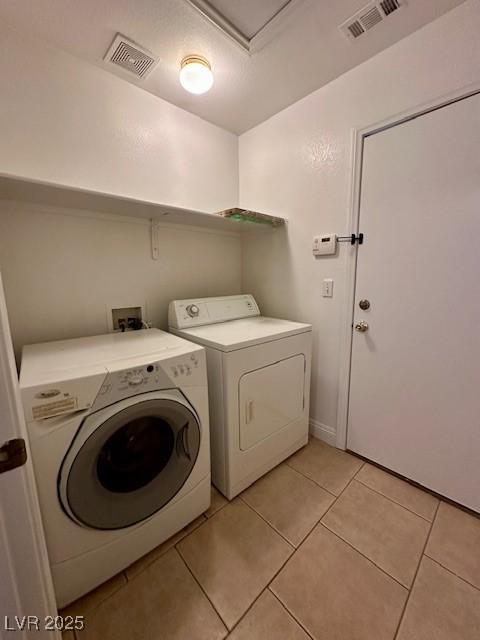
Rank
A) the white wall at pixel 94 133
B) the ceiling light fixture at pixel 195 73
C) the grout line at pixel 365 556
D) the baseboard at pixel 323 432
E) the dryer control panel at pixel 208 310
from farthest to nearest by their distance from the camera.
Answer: the baseboard at pixel 323 432 → the dryer control panel at pixel 208 310 → the ceiling light fixture at pixel 195 73 → the white wall at pixel 94 133 → the grout line at pixel 365 556

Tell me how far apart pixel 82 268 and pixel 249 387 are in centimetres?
120

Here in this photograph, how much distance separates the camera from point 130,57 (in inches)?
55.4

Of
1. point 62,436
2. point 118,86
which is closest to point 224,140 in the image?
point 118,86

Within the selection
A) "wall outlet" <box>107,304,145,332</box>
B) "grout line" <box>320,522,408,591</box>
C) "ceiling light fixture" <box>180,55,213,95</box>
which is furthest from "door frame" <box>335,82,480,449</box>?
"wall outlet" <box>107,304,145,332</box>

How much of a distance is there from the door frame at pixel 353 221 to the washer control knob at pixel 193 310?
98 cm

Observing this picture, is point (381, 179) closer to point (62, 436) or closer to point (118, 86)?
point (118, 86)

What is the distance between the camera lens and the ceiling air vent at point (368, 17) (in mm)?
1146

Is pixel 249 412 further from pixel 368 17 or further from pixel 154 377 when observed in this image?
pixel 368 17

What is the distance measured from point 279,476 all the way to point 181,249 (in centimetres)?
168

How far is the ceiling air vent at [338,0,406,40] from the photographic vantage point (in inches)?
45.1

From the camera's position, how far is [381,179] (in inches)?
57.4

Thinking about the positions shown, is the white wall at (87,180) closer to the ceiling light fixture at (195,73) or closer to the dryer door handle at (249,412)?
the ceiling light fixture at (195,73)

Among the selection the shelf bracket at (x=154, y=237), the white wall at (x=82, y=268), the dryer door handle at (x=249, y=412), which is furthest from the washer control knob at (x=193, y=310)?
the dryer door handle at (x=249, y=412)

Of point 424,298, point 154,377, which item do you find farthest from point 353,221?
point 154,377
